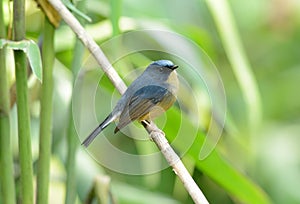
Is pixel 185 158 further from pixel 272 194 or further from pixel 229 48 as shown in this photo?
pixel 272 194

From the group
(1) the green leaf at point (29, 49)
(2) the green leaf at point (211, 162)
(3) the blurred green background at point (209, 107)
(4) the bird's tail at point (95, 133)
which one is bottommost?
(2) the green leaf at point (211, 162)

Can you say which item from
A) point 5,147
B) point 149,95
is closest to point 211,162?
point 149,95

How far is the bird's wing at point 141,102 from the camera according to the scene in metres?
0.86

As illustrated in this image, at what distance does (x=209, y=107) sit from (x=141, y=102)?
1.93ft

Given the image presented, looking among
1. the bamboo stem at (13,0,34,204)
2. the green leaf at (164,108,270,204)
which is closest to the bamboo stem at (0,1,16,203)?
the bamboo stem at (13,0,34,204)

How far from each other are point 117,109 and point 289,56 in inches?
68.3

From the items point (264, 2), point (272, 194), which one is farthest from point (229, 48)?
point (264, 2)

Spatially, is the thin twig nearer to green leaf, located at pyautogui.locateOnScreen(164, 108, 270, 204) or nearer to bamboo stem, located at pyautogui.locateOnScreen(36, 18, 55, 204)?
bamboo stem, located at pyautogui.locateOnScreen(36, 18, 55, 204)

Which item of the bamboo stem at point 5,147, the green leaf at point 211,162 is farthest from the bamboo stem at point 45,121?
the green leaf at point 211,162

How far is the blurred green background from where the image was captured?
1.11m

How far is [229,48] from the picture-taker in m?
1.29

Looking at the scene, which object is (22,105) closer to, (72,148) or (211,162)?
(72,148)

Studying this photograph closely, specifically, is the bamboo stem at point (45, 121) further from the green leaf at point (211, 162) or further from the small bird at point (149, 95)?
the green leaf at point (211, 162)

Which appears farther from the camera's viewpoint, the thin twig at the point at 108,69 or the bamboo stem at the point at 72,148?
the bamboo stem at the point at 72,148
